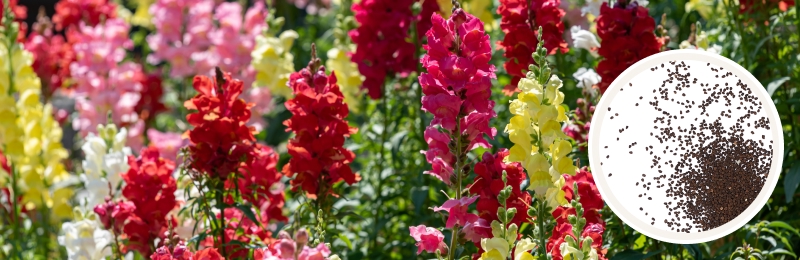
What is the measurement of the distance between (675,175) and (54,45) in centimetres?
421

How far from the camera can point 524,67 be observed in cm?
297

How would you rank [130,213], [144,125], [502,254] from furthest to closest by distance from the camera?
[144,125] → [130,213] → [502,254]

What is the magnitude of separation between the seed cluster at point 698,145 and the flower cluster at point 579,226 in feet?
0.50

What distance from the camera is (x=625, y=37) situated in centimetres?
281

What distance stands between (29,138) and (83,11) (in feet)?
6.20

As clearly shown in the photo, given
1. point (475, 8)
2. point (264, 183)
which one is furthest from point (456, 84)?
point (475, 8)

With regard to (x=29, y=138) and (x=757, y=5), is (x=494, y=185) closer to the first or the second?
(x=757, y=5)

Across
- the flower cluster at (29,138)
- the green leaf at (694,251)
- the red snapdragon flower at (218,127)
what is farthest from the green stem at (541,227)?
the flower cluster at (29,138)

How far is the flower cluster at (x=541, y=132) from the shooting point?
7.29ft

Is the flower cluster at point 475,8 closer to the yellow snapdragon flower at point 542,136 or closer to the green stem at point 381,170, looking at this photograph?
the green stem at point 381,170

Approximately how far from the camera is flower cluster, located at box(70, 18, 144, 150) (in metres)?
4.93

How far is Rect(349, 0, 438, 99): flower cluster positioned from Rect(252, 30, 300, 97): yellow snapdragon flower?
68 centimetres

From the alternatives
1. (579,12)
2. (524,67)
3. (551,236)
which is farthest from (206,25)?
(551,236)

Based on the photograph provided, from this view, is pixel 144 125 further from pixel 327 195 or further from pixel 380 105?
pixel 327 195
